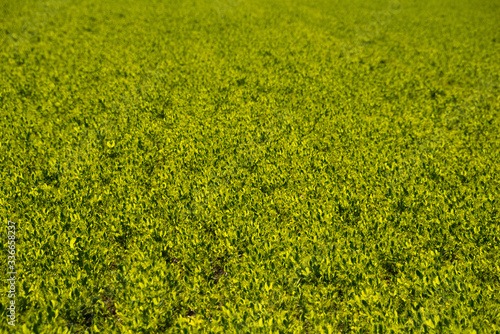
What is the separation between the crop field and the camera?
16.0ft

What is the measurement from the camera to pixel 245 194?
733 centimetres

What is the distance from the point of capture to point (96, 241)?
5.94 m

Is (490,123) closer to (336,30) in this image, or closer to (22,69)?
(336,30)

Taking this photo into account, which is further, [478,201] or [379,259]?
[478,201]

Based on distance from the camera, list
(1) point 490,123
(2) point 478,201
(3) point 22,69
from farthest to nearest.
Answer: (3) point 22,69
(1) point 490,123
(2) point 478,201

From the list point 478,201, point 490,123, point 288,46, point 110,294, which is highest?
point 288,46

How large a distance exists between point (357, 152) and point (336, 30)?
17823mm

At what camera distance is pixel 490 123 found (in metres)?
11.1

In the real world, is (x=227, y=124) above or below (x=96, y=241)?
above

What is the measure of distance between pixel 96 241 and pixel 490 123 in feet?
38.8

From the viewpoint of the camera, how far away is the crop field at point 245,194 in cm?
489

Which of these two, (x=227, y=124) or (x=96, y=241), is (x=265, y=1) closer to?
(x=227, y=124)

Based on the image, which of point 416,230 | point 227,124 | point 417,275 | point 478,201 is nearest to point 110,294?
point 417,275

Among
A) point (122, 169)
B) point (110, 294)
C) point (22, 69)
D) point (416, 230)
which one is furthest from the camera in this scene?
point (22, 69)
